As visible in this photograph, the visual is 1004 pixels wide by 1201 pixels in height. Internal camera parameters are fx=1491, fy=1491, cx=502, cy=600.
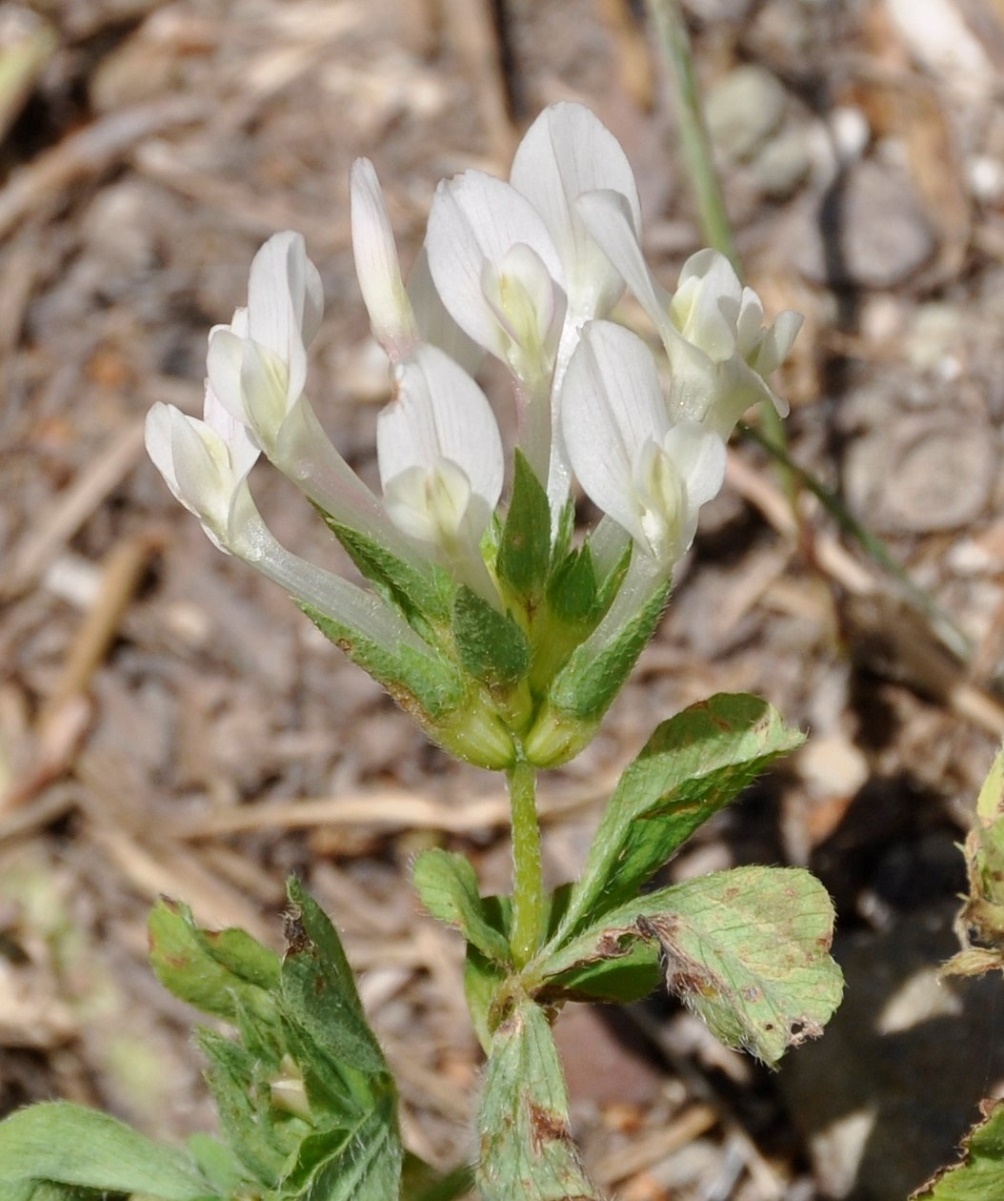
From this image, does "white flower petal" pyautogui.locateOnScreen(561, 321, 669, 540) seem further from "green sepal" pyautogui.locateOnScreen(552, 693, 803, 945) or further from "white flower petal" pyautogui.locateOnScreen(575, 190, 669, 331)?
"green sepal" pyautogui.locateOnScreen(552, 693, 803, 945)

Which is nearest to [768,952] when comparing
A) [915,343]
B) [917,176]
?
[915,343]

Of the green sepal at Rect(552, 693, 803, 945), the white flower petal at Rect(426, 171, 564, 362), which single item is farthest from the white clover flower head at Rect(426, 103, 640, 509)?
the green sepal at Rect(552, 693, 803, 945)

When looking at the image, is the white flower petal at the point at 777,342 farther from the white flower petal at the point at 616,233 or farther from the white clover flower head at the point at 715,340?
the white flower petal at the point at 616,233

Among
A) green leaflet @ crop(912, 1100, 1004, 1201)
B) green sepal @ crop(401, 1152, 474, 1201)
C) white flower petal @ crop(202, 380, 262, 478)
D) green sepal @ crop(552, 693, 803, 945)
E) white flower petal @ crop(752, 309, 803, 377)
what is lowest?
green leaflet @ crop(912, 1100, 1004, 1201)

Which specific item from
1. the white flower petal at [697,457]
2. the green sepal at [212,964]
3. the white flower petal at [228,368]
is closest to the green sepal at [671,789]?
the white flower petal at [697,457]

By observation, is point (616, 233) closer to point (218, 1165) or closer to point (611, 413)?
point (611, 413)

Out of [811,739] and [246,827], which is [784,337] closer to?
[811,739]

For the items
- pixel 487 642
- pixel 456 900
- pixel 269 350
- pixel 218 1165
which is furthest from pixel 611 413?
pixel 218 1165
